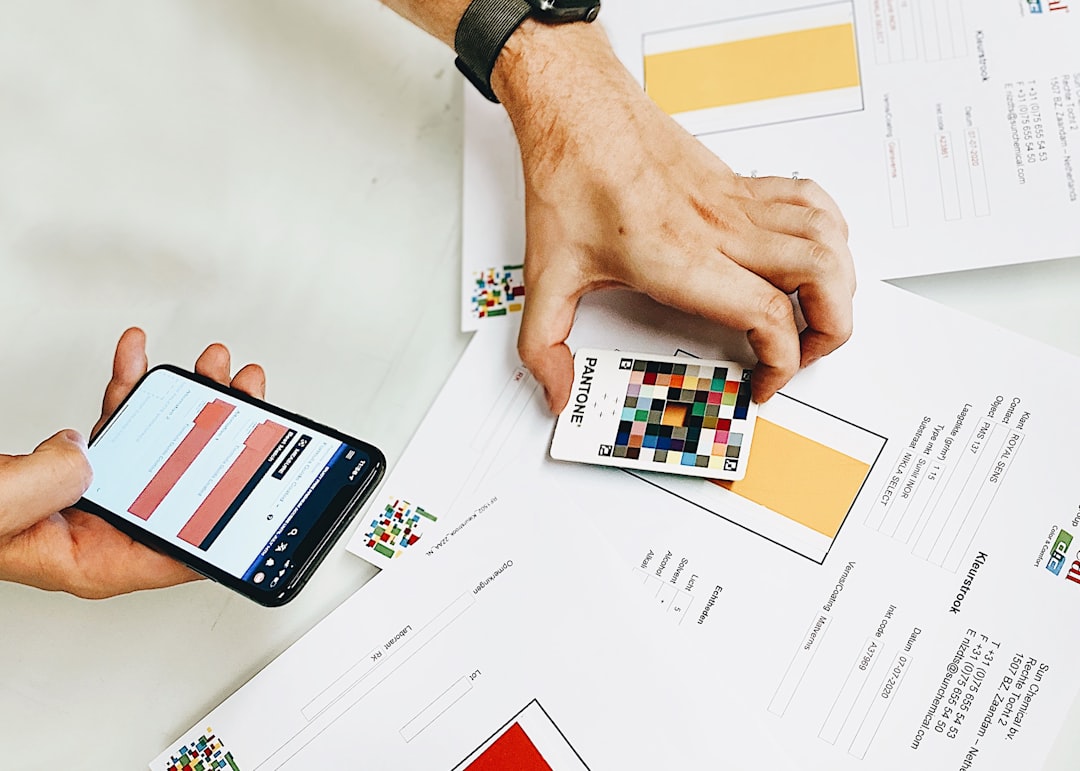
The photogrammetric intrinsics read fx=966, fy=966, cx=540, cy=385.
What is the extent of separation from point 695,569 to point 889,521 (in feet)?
0.42

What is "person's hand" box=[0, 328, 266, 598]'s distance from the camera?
533mm

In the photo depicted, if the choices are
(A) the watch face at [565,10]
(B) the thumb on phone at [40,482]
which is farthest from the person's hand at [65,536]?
(A) the watch face at [565,10]

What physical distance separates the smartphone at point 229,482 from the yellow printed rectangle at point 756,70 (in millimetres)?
396

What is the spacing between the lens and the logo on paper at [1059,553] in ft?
1.94

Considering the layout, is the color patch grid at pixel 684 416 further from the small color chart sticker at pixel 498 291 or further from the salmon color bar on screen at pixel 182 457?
the salmon color bar on screen at pixel 182 457

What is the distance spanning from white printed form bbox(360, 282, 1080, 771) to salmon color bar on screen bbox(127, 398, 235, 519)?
131mm

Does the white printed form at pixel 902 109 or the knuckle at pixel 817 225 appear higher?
the white printed form at pixel 902 109

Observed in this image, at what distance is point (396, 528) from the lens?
671 millimetres

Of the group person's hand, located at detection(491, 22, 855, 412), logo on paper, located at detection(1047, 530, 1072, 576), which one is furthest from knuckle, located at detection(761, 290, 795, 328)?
logo on paper, located at detection(1047, 530, 1072, 576)

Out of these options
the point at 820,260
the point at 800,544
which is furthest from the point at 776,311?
the point at 800,544

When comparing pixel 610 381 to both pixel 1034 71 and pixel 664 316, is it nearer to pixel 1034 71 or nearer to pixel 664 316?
pixel 664 316

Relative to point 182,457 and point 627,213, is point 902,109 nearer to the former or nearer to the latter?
point 627,213

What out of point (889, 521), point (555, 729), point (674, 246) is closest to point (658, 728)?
point (555, 729)

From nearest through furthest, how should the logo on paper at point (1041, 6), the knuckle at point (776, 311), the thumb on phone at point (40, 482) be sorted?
1. the thumb on phone at point (40, 482)
2. the knuckle at point (776, 311)
3. the logo on paper at point (1041, 6)
